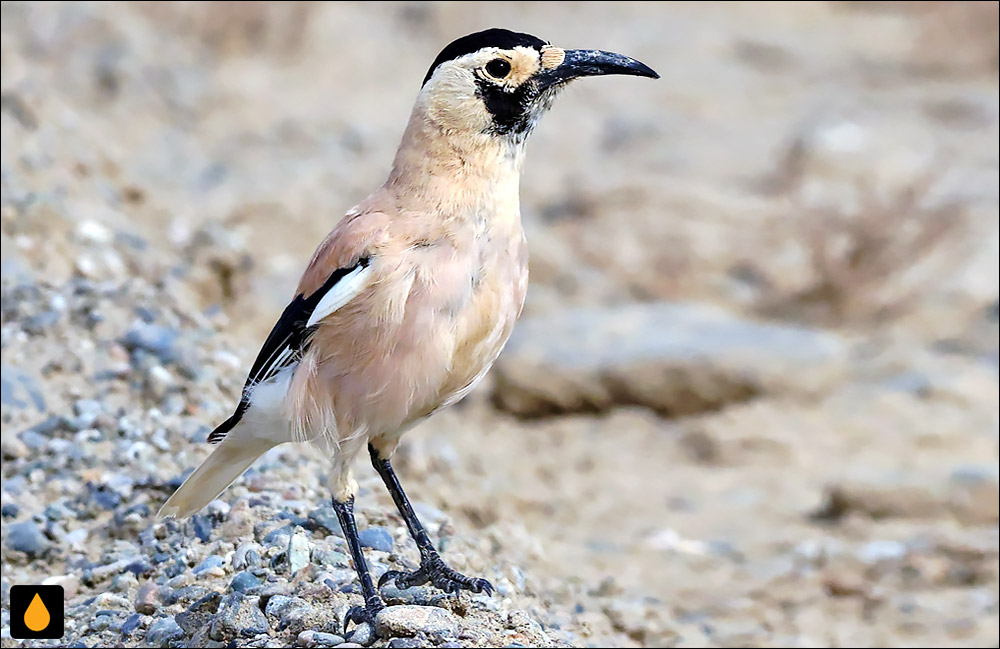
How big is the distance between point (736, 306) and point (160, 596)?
6.84 metres

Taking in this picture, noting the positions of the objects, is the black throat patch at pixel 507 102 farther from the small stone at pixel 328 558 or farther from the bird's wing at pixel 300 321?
the small stone at pixel 328 558

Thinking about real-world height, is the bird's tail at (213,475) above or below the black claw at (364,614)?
above

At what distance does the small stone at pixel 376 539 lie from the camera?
507 cm

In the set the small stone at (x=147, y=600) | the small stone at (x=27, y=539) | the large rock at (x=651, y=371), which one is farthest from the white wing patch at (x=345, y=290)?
the large rock at (x=651, y=371)

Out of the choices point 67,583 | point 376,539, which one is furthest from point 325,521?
point 67,583

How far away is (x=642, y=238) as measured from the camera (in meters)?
11.3

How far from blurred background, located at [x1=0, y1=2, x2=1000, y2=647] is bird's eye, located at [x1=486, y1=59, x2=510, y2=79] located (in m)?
1.09

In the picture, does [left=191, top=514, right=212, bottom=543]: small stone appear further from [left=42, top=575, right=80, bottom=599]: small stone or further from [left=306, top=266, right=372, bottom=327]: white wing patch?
[left=306, top=266, right=372, bottom=327]: white wing patch

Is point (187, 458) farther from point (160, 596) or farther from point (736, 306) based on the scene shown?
point (736, 306)

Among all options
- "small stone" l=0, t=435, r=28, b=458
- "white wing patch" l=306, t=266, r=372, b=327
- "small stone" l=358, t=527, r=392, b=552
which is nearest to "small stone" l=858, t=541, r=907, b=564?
"small stone" l=358, t=527, r=392, b=552

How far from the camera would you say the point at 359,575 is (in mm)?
4375

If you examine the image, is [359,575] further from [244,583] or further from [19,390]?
[19,390]

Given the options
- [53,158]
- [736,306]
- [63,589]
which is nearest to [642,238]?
[736,306]

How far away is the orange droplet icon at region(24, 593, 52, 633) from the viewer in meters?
5.04
